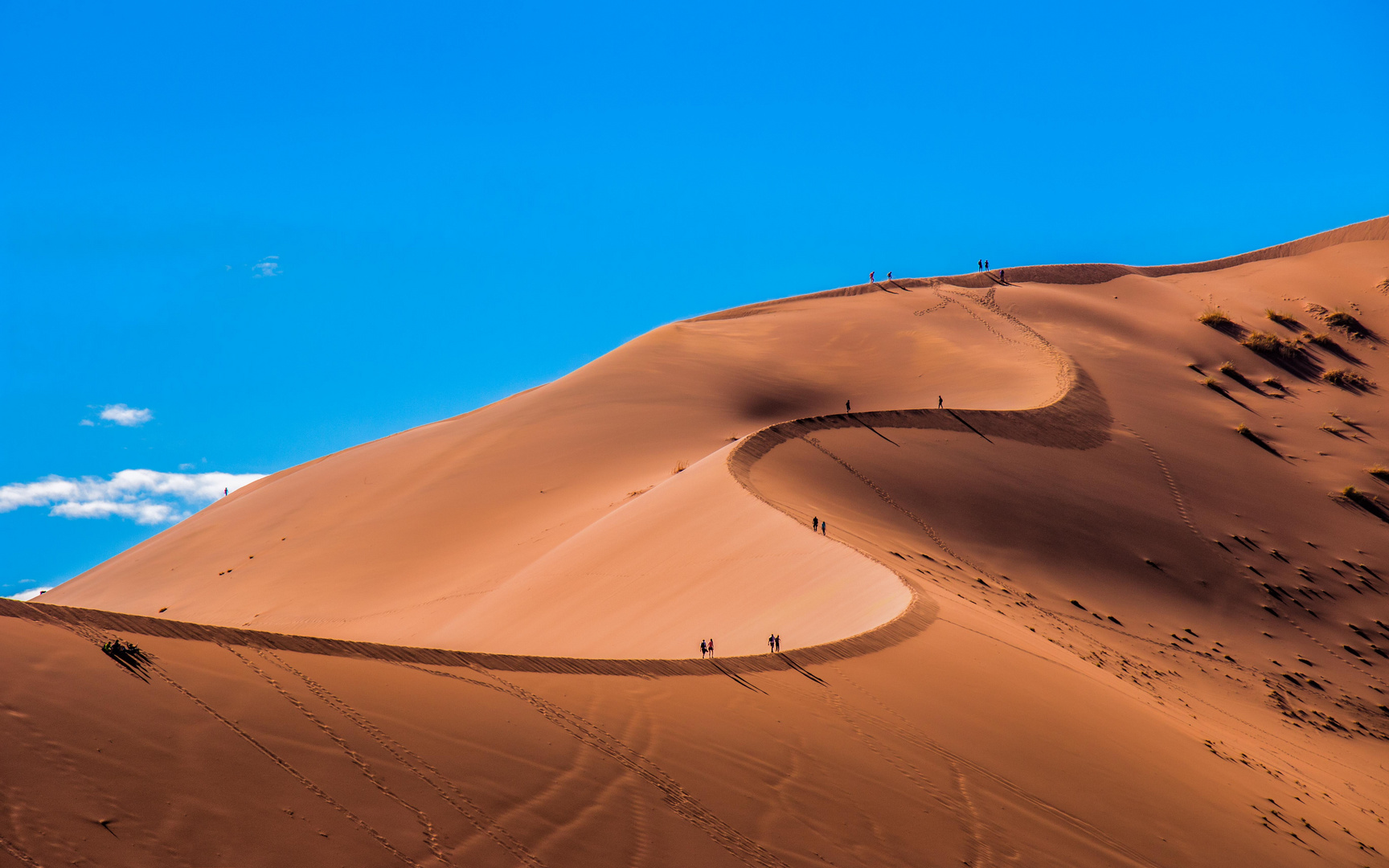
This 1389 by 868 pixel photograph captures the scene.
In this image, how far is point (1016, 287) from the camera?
163 feet

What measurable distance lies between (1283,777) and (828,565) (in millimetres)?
7089

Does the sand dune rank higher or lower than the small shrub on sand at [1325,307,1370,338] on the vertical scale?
lower

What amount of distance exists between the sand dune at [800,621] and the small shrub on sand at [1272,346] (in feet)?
0.70

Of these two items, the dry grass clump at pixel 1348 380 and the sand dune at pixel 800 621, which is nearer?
the sand dune at pixel 800 621

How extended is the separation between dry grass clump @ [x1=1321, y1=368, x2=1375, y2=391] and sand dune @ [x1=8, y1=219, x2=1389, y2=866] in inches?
17.4

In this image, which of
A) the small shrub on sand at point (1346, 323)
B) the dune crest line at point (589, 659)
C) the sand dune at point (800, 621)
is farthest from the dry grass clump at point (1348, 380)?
the dune crest line at point (589, 659)

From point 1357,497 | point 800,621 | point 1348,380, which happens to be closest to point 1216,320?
point 1348,380

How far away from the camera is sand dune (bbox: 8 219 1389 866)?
26.1ft

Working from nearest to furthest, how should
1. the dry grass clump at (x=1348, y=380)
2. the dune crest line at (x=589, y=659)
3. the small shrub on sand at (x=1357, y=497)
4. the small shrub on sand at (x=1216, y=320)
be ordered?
the dune crest line at (x=589, y=659)
the small shrub on sand at (x=1357, y=497)
the dry grass clump at (x=1348, y=380)
the small shrub on sand at (x=1216, y=320)

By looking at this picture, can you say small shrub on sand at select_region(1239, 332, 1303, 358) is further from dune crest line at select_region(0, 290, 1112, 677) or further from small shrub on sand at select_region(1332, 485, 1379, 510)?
dune crest line at select_region(0, 290, 1112, 677)

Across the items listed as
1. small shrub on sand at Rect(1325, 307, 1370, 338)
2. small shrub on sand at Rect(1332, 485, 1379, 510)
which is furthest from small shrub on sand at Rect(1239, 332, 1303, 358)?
small shrub on sand at Rect(1332, 485, 1379, 510)

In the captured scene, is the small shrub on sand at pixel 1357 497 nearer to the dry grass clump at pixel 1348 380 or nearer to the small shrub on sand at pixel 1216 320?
the dry grass clump at pixel 1348 380

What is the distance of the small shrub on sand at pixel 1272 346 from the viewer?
3956cm

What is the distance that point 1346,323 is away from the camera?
4284cm
